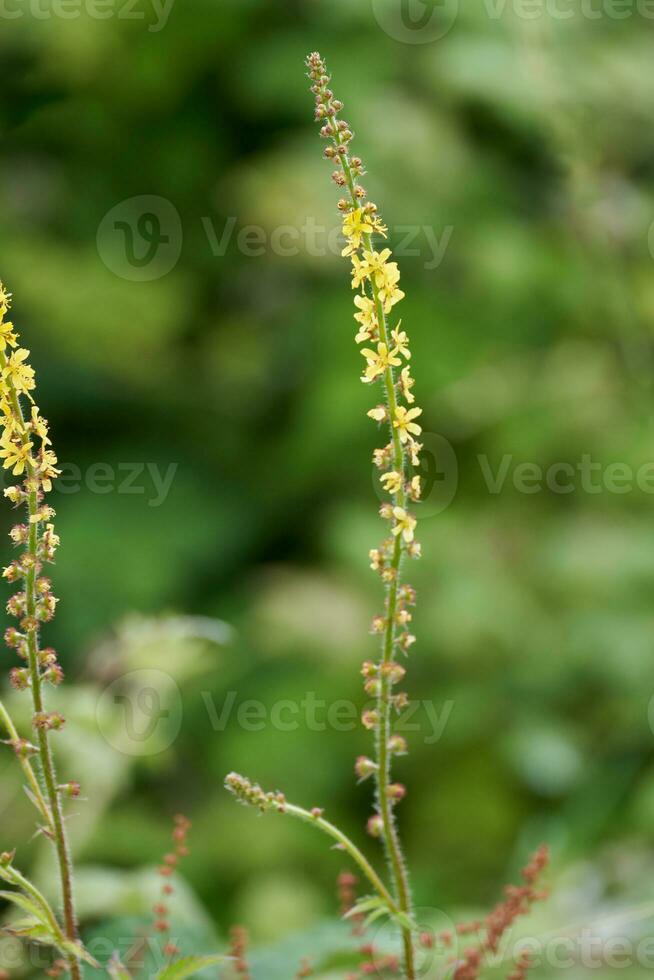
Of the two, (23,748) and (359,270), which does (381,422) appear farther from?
(23,748)

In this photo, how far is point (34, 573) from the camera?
3.56 ft

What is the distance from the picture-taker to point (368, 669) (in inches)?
43.8

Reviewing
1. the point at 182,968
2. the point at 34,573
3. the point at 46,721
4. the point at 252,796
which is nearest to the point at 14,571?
the point at 34,573

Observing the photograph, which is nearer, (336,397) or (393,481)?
(393,481)

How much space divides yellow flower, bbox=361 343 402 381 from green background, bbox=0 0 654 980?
2.33m

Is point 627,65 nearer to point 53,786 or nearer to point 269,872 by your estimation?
point 269,872

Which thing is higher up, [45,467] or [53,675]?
[45,467]

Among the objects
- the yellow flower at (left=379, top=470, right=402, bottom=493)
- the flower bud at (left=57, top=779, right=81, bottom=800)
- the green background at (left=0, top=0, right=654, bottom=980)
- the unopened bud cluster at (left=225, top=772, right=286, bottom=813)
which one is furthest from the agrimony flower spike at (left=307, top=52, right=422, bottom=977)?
the green background at (left=0, top=0, right=654, bottom=980)

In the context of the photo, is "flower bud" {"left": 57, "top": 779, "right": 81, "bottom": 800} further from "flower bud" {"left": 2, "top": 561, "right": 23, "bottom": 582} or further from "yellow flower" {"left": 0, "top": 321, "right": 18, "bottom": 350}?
"yellow flower" {"left": 0, "top": 321, "right": 18, "bottom": 350}

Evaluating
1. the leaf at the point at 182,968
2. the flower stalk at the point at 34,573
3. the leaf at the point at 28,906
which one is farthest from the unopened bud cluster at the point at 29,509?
the leaf at the point at 182,968

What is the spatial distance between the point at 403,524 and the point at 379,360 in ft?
0.51

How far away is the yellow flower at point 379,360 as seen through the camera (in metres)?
1.07

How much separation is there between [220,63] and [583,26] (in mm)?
1765

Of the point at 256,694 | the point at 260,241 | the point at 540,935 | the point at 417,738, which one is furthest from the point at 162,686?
the point at 260,241
